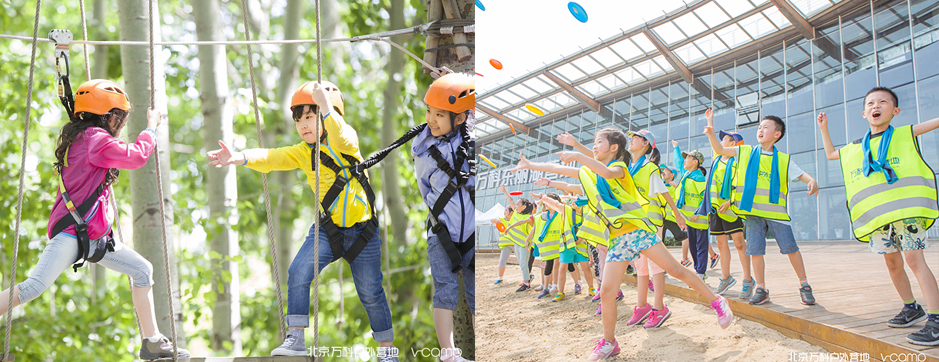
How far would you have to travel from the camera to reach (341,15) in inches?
154

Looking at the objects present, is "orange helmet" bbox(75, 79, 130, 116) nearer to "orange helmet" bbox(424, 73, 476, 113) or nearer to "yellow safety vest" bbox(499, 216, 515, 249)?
"orange helmet" bbox(424, 73, 476, 113)

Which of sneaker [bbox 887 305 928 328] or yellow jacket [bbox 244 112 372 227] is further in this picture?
yellow jacket [bbox 244 112 372 227]

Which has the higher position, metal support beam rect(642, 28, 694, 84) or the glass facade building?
metal support beam rect(642, 28, 694, 84)

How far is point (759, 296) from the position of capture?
2658mm

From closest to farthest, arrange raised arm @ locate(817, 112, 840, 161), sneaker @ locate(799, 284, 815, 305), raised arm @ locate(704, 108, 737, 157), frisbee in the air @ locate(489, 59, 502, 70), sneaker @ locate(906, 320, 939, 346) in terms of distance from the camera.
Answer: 1. sneaker @ locate(906, 320, 939, 346)
2. raised arm @ locate(817, 112, 840, 161)
3. sneaker @ locate(799, 284, 815, 305)
4. raised arm @ locate(704, 108, 737, 157)
5. frisbee in the air @ locate(489, 59, 502, 70)

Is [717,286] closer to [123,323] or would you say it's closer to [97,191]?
[97,191]

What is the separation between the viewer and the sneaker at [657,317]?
9.55ft

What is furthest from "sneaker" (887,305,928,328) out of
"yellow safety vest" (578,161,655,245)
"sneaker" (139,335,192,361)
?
"sneaker" (139,335,192,361)

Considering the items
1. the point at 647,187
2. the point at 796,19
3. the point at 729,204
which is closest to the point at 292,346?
the point at 647,187

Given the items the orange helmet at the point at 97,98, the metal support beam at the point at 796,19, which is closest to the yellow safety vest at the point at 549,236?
the metal support beam at the point at 796,19

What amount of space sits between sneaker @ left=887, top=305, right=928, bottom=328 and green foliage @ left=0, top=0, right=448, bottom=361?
2.45 meters

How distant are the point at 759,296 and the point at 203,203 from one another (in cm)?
367

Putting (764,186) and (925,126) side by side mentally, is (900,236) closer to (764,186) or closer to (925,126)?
(925,126)

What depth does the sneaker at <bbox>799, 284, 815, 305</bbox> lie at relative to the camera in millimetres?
2514
